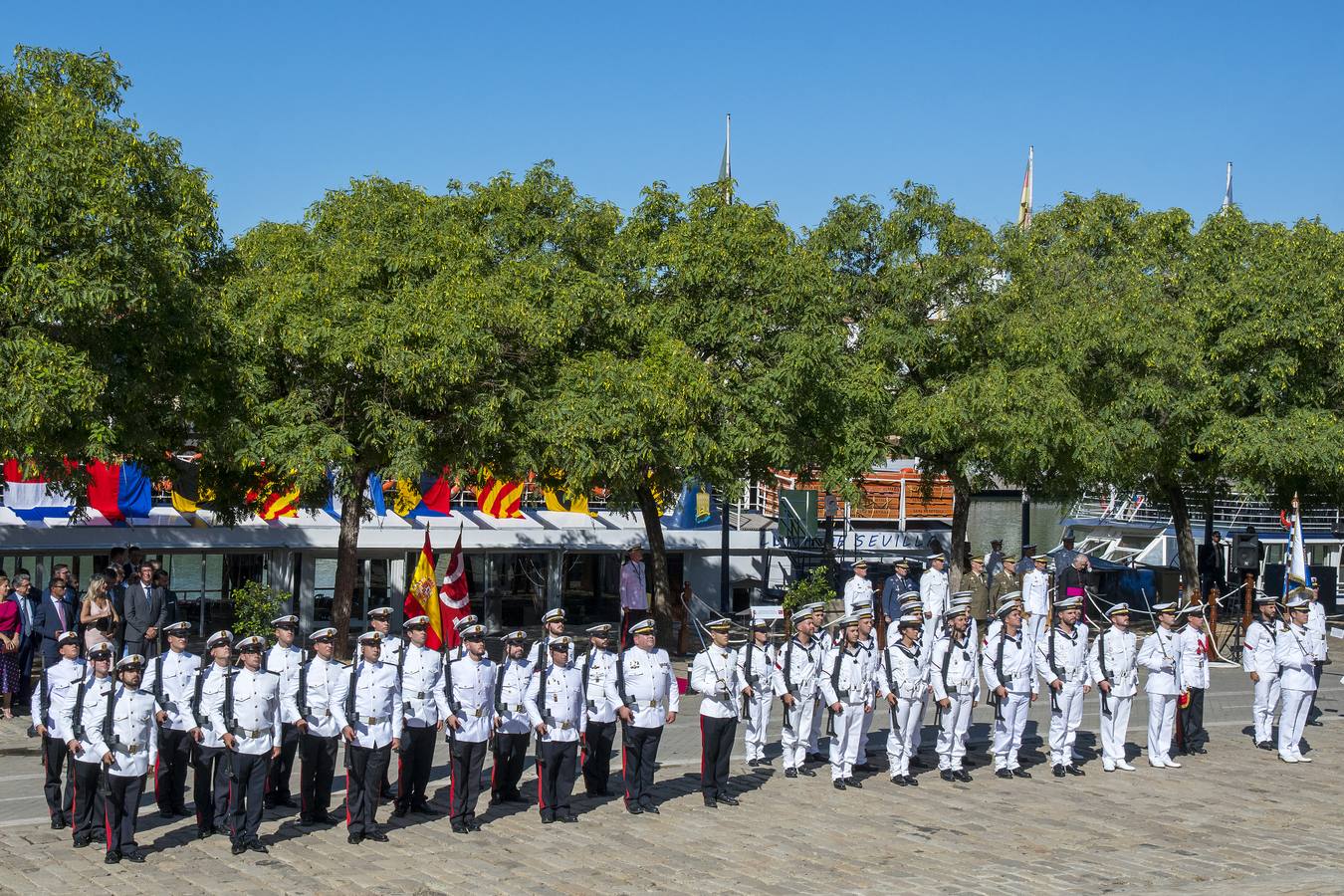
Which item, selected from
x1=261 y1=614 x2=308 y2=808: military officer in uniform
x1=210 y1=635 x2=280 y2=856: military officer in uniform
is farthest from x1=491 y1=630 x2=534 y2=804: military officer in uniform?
x1=210 y1=635 x2=280 y2=856: military officer in uniform

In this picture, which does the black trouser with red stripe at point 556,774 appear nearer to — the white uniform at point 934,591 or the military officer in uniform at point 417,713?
the military officer in uniform at point 417,713

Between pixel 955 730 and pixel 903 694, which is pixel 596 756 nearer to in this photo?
pixel 903 694

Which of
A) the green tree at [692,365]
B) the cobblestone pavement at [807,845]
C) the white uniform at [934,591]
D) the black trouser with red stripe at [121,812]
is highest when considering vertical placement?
the green tree at [692,365]

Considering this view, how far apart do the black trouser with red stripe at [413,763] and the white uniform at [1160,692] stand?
8027mm

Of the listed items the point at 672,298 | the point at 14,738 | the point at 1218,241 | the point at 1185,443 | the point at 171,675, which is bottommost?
the point at 14,738

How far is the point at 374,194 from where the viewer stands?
74.5ft

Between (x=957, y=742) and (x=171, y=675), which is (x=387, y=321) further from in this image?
(x=957, y=742)

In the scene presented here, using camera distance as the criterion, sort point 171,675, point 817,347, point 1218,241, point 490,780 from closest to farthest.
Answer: point 171,675 → point 490,780 → point 817,347 → point 1218,241

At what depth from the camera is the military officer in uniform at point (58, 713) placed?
39.0 ft

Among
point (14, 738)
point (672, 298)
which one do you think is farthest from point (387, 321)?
point (14, 738)

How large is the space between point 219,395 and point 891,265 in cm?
1323

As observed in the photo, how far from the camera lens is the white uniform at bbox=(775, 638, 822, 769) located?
50.3 feet

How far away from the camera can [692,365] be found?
21.5 metres

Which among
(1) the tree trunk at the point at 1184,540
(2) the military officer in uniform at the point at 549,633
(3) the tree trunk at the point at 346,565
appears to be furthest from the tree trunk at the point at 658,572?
(1) the tree trunk at the point at 1184,540
